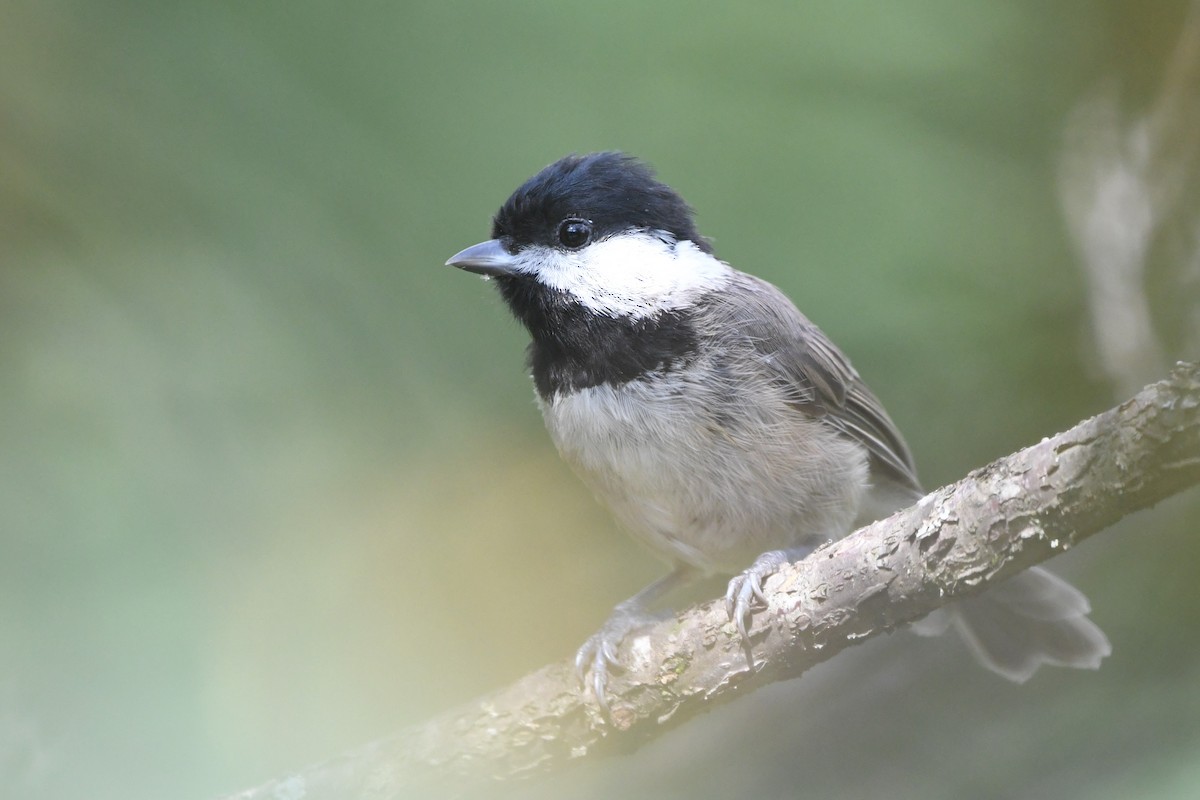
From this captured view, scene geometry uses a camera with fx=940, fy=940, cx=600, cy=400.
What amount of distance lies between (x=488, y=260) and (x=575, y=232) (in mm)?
373

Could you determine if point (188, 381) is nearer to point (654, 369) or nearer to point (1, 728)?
point (1, 728)

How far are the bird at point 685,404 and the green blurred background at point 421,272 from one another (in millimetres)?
553

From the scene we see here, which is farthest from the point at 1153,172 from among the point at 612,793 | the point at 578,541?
the point at 612,793

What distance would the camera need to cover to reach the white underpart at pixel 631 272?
1.67 m

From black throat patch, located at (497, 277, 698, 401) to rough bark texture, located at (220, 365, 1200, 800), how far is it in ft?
1.39

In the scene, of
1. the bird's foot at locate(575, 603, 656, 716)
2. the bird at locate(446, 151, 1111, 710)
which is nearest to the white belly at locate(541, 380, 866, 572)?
the bird at locate(446, 151, 1111, 710)

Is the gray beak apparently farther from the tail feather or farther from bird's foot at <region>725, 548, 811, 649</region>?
the tail feather

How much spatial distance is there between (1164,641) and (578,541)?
1.84ft

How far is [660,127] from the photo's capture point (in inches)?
35.1

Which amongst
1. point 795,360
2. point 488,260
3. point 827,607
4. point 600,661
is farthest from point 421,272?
point 795,360

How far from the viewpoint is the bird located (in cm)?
153

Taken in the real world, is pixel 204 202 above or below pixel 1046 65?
above

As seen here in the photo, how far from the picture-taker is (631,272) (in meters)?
1.71

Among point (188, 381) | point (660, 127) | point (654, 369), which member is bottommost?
point (188, 381)
